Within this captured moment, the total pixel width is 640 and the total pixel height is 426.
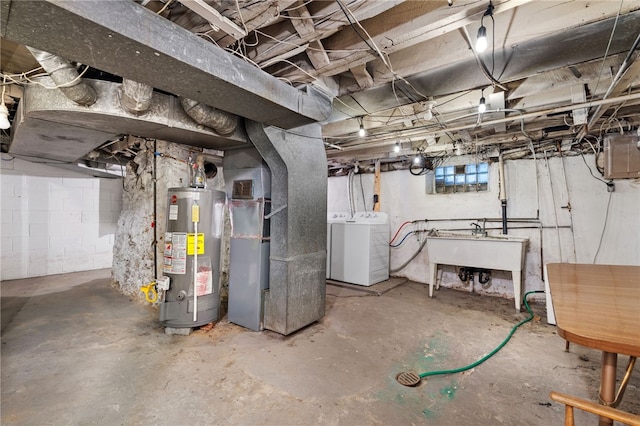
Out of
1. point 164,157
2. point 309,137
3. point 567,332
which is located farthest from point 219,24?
point 164,157

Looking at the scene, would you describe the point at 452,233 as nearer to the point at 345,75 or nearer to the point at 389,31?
the point at 345,75

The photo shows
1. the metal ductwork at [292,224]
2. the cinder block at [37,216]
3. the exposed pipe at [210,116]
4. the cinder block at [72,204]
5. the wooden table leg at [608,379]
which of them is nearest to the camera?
the wooden table leg at [608,379]

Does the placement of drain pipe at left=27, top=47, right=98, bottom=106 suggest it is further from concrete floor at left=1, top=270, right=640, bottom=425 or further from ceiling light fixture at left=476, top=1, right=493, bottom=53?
ceiling light fixture at left=476, top=1, right=493, bottom=53

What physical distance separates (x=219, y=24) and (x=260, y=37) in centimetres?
52

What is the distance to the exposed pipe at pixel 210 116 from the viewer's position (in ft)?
7.03

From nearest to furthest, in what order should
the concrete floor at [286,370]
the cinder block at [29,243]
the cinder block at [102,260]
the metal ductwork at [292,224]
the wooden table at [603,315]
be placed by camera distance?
the wooden table at [603,315]
the concrete floor at [286,370]
the metal ductwork at [292,224]
the cinder block at [29,243]
the cinder block at [102,260]

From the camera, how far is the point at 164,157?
332cm

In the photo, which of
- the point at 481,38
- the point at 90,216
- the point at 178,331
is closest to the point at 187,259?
the point at 178,331

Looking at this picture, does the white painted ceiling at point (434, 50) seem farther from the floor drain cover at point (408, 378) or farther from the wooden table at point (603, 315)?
the floor drain cover at point (408, 378)

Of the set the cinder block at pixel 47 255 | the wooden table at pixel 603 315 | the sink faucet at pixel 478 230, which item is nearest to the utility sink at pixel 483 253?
the sink faucet at pixel 478 230

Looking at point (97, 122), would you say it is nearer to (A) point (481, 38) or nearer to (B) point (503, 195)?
(A) point (481, 38)

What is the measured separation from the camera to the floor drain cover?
1914 millimetres

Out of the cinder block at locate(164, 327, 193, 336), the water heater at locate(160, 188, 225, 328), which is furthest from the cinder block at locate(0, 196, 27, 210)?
the cinder block at locate(164, 327, 193, 336)

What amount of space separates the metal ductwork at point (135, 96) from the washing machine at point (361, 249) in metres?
3.29
